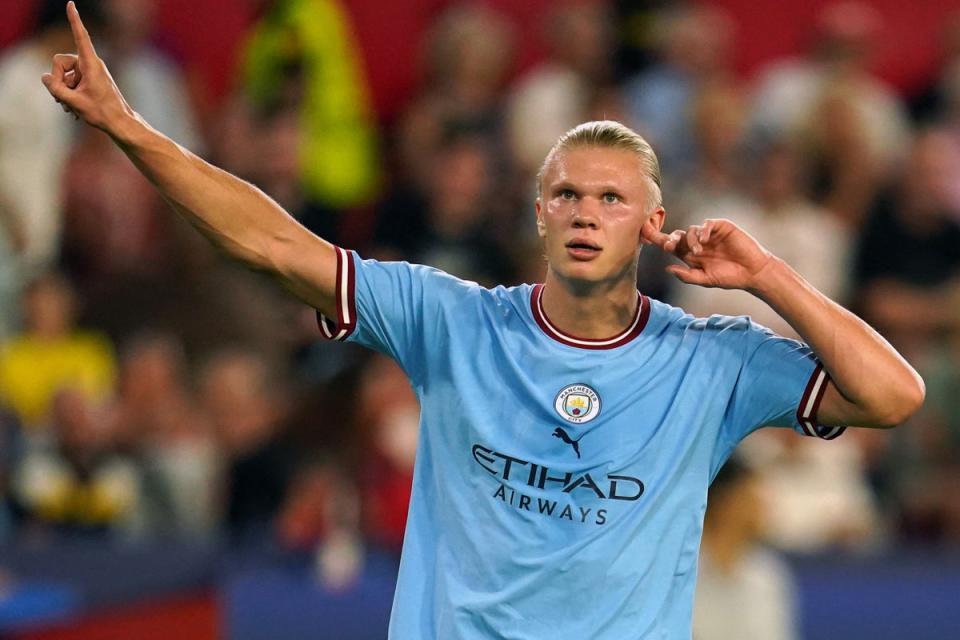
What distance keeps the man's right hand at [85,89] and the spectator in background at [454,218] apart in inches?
232

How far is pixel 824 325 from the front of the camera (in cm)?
423

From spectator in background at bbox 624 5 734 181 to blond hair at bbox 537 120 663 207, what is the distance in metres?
6.18

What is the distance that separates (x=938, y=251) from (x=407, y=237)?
3.27m

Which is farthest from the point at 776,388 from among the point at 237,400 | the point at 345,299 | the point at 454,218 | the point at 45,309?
the point at 454,218

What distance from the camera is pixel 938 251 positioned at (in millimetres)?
10742

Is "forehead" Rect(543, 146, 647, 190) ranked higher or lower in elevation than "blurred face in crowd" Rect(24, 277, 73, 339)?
lower

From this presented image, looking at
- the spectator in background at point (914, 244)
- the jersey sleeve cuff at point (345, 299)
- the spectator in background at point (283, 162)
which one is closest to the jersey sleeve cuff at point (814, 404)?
the jersey sleeve cuff at point (345, 299)

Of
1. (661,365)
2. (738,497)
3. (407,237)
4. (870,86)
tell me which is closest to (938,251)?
(870,86)

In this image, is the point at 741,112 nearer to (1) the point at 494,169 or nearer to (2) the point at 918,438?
(1) the point at 494,169

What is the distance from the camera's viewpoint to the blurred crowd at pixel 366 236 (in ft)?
28.4

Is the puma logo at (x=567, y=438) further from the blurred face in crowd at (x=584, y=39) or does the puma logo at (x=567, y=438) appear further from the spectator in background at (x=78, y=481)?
the blurred face in crowd at (x=584, y=39)

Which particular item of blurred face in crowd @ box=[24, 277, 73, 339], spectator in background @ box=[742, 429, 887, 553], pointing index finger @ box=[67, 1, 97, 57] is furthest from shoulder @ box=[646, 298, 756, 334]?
blurred face in crowd @ box=[24, 277, 73, 339]

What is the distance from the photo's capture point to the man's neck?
14.6 feet

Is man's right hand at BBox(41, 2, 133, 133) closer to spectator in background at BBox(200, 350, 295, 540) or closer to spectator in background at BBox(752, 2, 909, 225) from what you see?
spectator in background at BBox(200, 350, 295, 540)
